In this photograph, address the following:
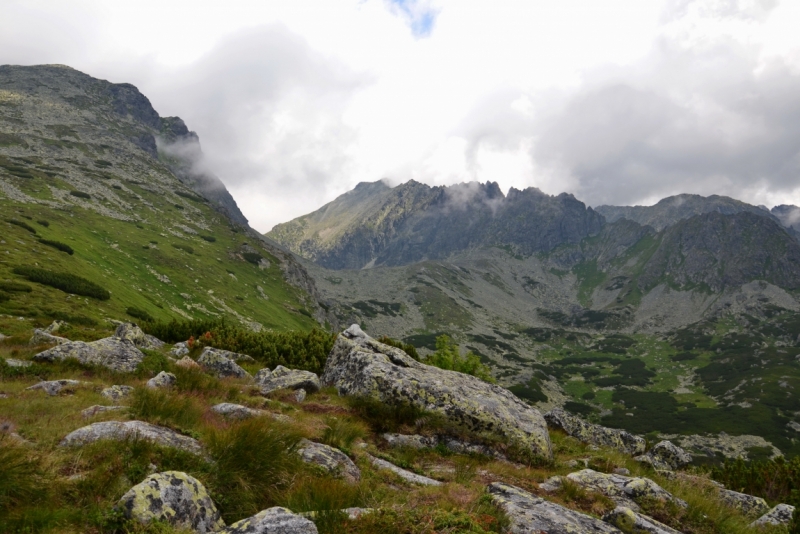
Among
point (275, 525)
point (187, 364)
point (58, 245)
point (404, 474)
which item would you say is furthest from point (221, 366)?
point (58, 245)

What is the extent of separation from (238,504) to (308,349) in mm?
20497

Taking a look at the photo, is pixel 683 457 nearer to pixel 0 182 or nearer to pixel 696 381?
pixel 0 182

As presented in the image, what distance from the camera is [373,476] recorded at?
9.17 meters

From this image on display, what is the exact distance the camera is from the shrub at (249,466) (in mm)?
6910

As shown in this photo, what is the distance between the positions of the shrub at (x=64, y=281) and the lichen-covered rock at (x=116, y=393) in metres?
45.5

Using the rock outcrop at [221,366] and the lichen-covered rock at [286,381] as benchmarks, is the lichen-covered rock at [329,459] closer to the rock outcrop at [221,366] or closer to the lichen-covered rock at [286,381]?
the lichen-covered rock at [286,381]

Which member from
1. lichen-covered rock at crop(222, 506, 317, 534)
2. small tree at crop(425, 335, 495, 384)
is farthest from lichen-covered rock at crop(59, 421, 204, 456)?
small tree at crop(425, 335, 495, 384)

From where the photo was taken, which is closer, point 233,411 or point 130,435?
point 130,435

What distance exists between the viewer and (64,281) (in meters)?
47.5

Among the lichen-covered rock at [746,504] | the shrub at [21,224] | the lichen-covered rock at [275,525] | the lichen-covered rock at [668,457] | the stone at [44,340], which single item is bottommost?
the lichen-covered rock at [668,457]

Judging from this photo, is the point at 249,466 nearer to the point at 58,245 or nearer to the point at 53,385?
the point at 53,385

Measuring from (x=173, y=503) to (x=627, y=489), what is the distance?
11564 millimetres

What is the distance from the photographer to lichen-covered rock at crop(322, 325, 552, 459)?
1473 cm

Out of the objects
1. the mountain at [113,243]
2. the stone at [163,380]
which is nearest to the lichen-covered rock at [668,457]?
the stone at [163,380]
